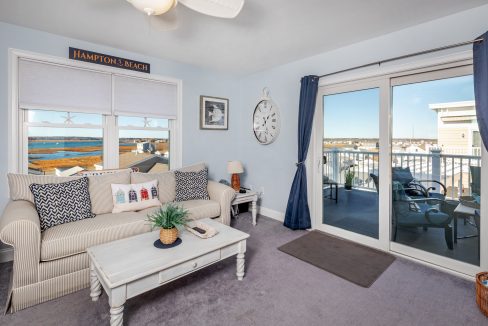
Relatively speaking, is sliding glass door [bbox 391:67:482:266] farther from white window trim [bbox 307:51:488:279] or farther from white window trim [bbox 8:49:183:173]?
white window trim [bbox 8:49:183:173]

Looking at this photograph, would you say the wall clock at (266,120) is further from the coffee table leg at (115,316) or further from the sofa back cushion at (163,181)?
the coffee table leg at (115,316)

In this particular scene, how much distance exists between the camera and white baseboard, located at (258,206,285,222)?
3897 mm

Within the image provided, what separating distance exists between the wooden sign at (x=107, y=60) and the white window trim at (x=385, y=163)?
2.44 metres

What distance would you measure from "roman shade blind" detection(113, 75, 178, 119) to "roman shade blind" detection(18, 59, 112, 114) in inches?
4.7

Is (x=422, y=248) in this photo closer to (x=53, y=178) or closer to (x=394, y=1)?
(x=394, y=1)

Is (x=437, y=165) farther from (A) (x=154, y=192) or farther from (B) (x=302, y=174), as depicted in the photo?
(A) (x=154, y=192)

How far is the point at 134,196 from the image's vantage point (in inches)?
111

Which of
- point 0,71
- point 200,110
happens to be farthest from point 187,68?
point 0,71

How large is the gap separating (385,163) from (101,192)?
3.19 meters

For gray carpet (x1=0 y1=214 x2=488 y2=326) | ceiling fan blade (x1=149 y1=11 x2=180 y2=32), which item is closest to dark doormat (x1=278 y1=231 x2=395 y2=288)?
gray carpet (x1=0 y1=214 x2=488 y2=326)

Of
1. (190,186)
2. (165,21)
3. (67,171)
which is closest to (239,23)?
(165,21)

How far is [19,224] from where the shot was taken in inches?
71.7

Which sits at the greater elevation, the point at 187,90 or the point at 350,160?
the point at 187,90

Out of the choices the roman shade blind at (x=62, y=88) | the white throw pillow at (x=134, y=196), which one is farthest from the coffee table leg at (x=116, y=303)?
the roman shade blind at (x=62, y=88)
